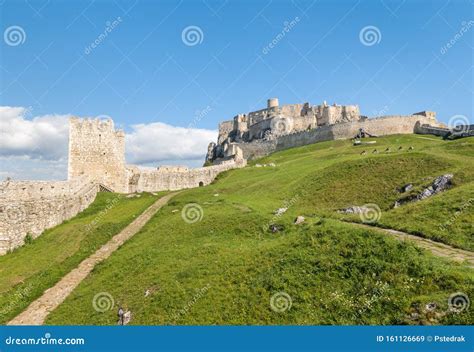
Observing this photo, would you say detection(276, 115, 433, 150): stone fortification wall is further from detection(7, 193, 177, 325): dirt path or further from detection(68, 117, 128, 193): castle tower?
detection(7, 193, 177, 325): dirt path

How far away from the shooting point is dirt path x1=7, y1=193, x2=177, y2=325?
19812 millimetres

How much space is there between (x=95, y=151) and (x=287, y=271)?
4133cm

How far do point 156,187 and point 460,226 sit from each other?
44.6 m

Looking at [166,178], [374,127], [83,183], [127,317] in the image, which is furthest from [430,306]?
[374,127]

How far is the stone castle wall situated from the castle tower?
9139 millimetres

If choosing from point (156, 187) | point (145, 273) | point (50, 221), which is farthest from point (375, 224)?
point (156, 187)

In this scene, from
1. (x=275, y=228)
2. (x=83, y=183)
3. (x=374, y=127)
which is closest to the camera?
(x=275, y=228)

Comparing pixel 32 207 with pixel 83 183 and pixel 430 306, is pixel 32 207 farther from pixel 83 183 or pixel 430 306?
pixel 430 306

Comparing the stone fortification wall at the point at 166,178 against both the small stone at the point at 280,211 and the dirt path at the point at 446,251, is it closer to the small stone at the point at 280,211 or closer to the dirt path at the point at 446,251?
the small stone at the point at 280,211

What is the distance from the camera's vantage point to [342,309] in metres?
13.8

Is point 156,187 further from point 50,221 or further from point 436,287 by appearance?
point 436,287

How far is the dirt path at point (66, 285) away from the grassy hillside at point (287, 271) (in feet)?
2.76

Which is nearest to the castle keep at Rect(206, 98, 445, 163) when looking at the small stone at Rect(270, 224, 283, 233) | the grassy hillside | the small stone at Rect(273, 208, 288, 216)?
the grassy hillside

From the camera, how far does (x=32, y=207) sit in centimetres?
3481
